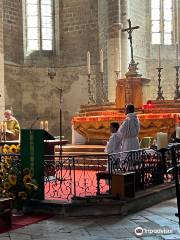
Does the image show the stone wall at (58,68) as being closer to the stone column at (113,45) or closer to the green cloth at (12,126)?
the stone column at (113,45)

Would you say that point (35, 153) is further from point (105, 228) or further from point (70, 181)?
point (70, 181)

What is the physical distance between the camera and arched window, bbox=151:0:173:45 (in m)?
24.8

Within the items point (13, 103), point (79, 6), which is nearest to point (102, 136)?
point (13, 103)

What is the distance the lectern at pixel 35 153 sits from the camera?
773cm

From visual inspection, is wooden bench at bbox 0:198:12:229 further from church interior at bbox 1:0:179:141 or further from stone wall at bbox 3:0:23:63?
stone wall at bbox 3:0:23:63

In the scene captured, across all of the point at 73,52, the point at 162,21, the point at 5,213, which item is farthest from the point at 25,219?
the point at 162,21

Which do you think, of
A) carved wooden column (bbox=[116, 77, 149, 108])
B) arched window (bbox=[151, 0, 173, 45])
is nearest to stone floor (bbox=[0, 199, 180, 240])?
carved wooden column (bbox=[116, 77, 149, 108])

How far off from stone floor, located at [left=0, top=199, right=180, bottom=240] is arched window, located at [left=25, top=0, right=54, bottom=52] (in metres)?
18.1

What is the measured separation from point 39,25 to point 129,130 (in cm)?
1618

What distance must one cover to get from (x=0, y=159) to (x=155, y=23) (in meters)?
18.5

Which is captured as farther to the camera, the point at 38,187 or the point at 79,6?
the point at 79,6

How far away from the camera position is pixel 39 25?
24406mm

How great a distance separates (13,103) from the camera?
75.0 feet

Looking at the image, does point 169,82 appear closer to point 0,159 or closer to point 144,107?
point 144,107
